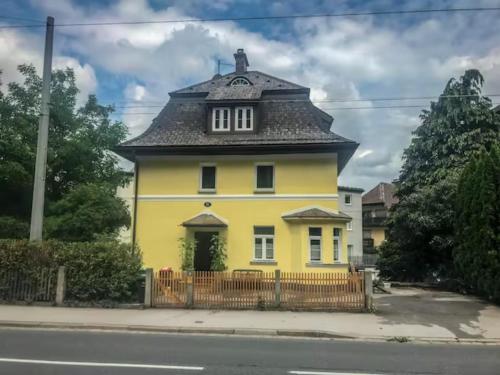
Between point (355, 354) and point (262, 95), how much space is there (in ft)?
52.6

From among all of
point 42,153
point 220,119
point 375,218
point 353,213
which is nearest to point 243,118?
point 220,119

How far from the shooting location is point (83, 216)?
2036 centimetres

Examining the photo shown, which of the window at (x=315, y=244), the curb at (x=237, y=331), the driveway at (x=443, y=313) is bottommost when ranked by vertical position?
the curb at (x=237, y=331)

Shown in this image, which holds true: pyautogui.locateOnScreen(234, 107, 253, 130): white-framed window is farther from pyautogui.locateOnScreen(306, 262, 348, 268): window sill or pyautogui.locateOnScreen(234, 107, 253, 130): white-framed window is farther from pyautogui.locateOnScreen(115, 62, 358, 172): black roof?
pyautogui.locateOnScreen(306, 262, 348, 268): window sill

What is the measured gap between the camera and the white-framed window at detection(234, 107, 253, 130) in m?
21.4

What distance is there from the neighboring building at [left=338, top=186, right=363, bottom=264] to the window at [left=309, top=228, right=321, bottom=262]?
28078 mm

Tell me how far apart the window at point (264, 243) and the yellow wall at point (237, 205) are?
0.80ft

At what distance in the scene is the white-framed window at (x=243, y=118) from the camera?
21.4 metres

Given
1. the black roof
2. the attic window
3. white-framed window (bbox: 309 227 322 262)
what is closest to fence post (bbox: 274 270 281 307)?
→ white-framed window (bbox: 309 227 322 262)

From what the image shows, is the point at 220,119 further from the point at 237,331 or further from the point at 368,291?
the point at 237,331

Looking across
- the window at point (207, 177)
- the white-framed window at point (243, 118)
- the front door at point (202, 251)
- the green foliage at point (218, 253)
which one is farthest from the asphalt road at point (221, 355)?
the white-framed window at point (243, 118)

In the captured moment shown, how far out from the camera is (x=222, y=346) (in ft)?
29.7

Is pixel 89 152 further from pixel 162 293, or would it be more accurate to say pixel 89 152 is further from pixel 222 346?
pixel 222 346

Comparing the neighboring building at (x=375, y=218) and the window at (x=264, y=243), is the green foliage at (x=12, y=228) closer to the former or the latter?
the window at (x=264, y=243)
